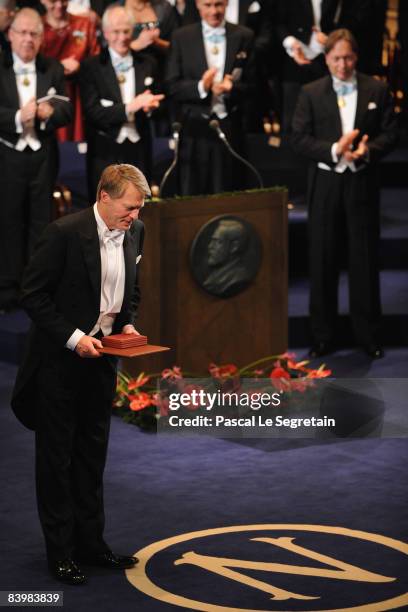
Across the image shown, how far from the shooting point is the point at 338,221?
8359mm

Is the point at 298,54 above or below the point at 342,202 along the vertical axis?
above

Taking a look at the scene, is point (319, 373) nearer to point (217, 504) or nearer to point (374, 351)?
point (374, 351)

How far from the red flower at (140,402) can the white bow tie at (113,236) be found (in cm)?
237

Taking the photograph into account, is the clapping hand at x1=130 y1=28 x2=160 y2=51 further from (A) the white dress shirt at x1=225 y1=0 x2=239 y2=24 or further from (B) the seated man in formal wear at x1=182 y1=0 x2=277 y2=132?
Answer: (A) the white dress shirt at x1=225 y1=0 x2=239 y2=24

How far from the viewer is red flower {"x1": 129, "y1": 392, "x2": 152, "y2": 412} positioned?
23.3 feet

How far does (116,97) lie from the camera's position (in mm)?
8695

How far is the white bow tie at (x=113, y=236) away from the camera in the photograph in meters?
4.78

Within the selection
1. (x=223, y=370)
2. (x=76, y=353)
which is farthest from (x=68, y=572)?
(x=223, y=370)

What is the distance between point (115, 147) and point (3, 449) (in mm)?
2668

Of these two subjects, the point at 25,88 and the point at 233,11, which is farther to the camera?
the point at 233,11

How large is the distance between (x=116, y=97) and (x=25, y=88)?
56 cm

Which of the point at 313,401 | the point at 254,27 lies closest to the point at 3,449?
the point at 313,401

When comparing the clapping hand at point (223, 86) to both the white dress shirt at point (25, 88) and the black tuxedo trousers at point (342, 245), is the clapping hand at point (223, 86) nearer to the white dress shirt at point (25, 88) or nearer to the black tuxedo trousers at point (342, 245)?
the black tuxedo trousers at point (342, 245)

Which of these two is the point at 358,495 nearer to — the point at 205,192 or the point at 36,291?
the point at 36,291
